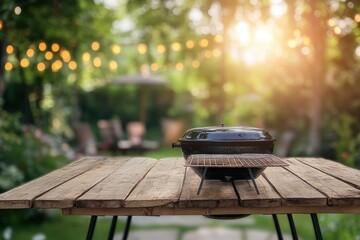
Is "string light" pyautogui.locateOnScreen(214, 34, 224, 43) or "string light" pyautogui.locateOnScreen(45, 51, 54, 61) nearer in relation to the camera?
"string light" pyautogui.locateOnScreen(45, 51, 54, 61)

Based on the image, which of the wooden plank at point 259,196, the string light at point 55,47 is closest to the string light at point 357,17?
the wooden plank at point 259,196

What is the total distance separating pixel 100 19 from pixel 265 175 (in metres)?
5.39

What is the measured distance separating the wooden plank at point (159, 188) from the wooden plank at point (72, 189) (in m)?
0.19

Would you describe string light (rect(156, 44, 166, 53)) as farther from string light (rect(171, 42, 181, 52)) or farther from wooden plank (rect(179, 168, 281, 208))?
wooden plank (rect(179, 168, 281, 208))

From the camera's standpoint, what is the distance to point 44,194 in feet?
5.68

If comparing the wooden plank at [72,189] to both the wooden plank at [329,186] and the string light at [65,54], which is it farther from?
the string light at [65,54]

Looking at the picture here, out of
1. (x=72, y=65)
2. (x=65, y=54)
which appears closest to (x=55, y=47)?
(x=65, y=54)

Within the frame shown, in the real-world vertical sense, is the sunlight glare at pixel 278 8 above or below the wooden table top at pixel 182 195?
above

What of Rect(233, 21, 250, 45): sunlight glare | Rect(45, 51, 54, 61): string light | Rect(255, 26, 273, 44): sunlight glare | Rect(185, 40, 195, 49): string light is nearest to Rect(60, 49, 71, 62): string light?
Rect(45, 51, 54, 61): string light

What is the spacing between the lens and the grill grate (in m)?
1.70

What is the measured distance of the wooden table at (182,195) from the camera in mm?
1617

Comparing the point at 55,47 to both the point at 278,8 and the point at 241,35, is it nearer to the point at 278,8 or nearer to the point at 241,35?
the point at 278,8

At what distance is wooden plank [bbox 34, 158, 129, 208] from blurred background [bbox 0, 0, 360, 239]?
1578 millimetres

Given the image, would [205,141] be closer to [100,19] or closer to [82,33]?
[82,33]
